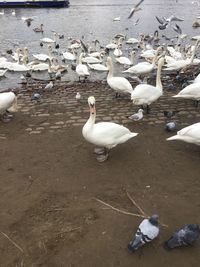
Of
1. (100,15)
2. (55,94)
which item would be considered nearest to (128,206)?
(55,94)

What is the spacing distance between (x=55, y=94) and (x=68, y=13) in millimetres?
29102

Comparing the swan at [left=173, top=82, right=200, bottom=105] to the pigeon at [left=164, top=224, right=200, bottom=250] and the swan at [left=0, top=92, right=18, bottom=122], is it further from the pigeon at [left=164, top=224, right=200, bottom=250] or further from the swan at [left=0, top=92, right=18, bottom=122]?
the pigeon at [left=164, top=224, right=200, bottom=250]

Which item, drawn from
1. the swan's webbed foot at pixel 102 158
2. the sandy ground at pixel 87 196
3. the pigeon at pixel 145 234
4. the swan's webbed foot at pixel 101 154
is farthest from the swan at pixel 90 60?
the pigeon at pixel 145 234

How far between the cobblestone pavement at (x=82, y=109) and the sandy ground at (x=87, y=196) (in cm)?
64

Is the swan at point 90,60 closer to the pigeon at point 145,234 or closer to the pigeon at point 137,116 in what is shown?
the pigeon at point 137,116

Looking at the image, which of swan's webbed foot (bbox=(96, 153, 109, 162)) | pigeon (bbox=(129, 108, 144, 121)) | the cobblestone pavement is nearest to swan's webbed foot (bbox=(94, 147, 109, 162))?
swan's webbed foot (bbox=(96, 153, 109, 162))

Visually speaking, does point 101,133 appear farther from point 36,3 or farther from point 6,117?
point 36,3

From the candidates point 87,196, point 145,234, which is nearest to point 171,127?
point 87,196

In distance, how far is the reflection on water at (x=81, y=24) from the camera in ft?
79.1

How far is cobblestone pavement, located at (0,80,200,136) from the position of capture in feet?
31.0

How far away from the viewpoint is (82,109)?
10.5m

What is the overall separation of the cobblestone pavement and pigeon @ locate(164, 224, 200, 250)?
4520 millimetres

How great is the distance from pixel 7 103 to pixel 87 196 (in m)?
4.05

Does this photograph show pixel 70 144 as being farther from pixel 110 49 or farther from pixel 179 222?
pixel 110 49
